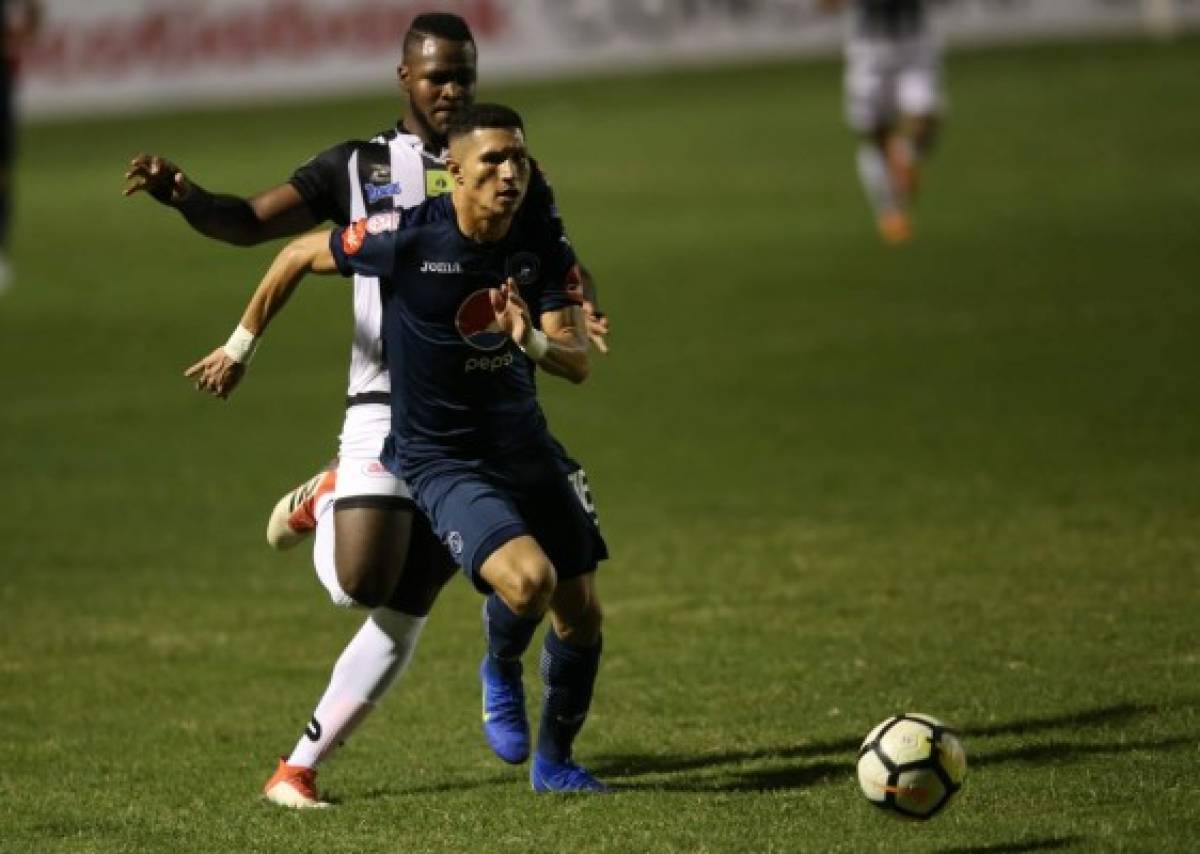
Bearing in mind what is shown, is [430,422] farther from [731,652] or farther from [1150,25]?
[1150,25]

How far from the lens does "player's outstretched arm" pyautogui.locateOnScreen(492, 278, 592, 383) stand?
6891mm

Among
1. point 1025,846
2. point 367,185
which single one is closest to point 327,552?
point 367,185

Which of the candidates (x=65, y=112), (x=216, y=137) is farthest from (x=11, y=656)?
(x=65, y=112)

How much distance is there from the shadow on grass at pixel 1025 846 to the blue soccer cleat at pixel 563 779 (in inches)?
52.9

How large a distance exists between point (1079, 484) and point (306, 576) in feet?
14.0

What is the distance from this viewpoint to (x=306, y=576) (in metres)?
11.5

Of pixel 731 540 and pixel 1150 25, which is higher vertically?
pixel 731 540

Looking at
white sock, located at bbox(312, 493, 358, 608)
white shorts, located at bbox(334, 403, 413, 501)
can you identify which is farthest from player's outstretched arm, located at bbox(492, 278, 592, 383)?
white sock, located at bbox(312, 493, 358, 608)

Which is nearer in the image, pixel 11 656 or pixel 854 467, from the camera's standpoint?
pixel 11 656

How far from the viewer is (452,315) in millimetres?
7289

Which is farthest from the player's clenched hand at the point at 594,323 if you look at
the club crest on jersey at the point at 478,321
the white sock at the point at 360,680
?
the white sock at the point at 360,680

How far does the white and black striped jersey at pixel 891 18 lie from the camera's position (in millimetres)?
24188

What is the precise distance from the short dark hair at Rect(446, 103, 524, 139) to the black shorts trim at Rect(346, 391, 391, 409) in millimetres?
1021

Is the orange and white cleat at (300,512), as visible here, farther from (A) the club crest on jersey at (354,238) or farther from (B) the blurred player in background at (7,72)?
(B) the blurred player in background at (7,72)
